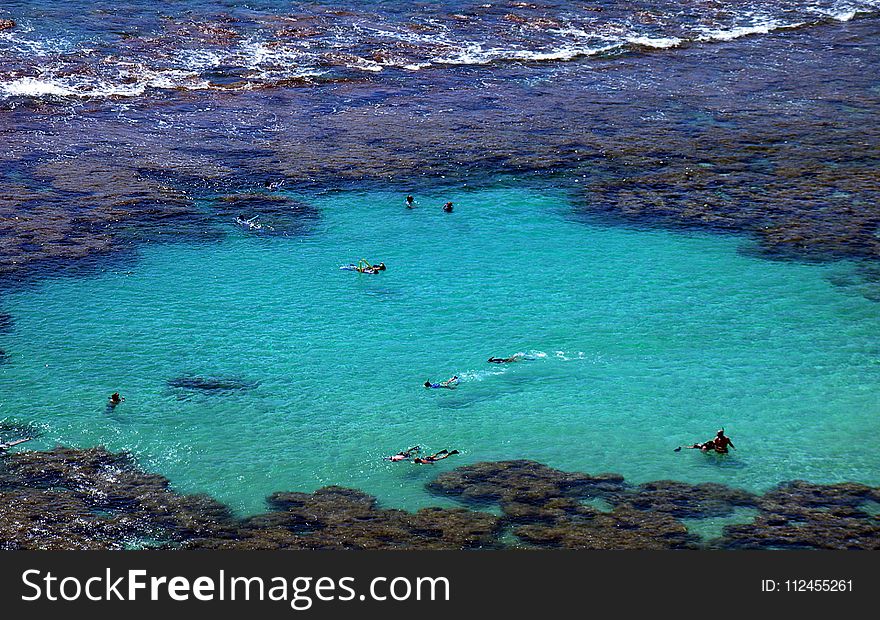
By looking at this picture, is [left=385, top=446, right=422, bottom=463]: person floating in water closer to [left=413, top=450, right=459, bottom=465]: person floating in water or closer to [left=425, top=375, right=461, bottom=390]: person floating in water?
[left=413, top=450, right=459, bottom=465]: person floating in water

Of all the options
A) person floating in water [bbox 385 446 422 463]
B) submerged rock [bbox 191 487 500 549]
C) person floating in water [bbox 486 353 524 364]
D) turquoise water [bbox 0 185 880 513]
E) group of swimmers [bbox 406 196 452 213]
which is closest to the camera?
submerged rock [bbox 191 487 500 549]

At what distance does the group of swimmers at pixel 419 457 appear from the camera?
3419 cm

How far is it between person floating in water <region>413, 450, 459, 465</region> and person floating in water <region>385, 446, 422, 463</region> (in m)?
Answer: 0.32

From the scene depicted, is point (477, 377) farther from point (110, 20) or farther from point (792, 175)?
point (110, 20)

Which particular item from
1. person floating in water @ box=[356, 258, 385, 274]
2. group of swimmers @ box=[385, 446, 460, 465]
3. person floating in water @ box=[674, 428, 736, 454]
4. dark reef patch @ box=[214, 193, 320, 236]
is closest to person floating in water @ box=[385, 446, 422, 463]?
group of swimmers @ box=[385, 446, 460, 465]

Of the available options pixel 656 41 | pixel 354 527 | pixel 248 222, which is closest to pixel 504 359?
pixel 354 527

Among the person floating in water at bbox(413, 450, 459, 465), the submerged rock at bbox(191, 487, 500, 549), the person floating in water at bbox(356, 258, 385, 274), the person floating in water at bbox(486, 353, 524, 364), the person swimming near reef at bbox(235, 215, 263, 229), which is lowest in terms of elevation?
the submerged rock at bbox(191, 487, 500, 549)

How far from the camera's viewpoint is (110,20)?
236 ft

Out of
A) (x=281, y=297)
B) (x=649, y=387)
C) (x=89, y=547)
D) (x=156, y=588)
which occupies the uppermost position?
(x=281, y=297)

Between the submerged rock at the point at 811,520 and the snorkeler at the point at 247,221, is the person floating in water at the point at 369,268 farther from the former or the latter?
the submerged rock at the point at 811,520

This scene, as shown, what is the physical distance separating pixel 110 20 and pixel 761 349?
4946cm

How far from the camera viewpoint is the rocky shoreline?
30312 mm

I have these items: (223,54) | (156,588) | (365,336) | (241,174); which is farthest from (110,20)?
(156,588)

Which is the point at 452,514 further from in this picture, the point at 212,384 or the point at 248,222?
the point at 248,222
